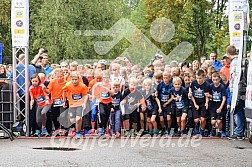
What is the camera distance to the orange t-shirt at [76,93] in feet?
52.1

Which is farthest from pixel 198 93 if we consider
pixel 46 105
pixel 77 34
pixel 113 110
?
pixel 77 34

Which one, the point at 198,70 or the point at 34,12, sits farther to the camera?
the point at 34,12

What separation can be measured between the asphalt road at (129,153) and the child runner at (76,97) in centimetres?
76

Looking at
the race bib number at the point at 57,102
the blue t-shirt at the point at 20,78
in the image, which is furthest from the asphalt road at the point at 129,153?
the blue t-shirt at the point at 20,78

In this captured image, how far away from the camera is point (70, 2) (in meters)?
41.2

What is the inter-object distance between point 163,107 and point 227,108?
4.79ft

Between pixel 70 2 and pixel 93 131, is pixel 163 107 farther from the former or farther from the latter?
pixel 70 2

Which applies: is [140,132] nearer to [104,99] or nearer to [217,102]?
[104,99]

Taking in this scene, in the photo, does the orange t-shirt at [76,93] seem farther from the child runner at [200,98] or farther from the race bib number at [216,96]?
the race bib number at [216,96]

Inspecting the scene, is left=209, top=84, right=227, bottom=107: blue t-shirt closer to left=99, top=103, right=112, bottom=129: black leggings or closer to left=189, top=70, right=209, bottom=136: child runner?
left=189, top=70, right=209, bottom=136: child runner

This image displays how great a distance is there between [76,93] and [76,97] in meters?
0.09

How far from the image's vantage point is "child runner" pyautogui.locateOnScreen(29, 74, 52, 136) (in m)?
16.0

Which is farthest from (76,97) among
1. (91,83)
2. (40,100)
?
(40,100)

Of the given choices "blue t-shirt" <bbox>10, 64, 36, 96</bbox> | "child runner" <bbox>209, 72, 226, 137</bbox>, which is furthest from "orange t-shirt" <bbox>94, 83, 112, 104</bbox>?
"child runner" <bbox>209, 72, 226, 137</bbox>
